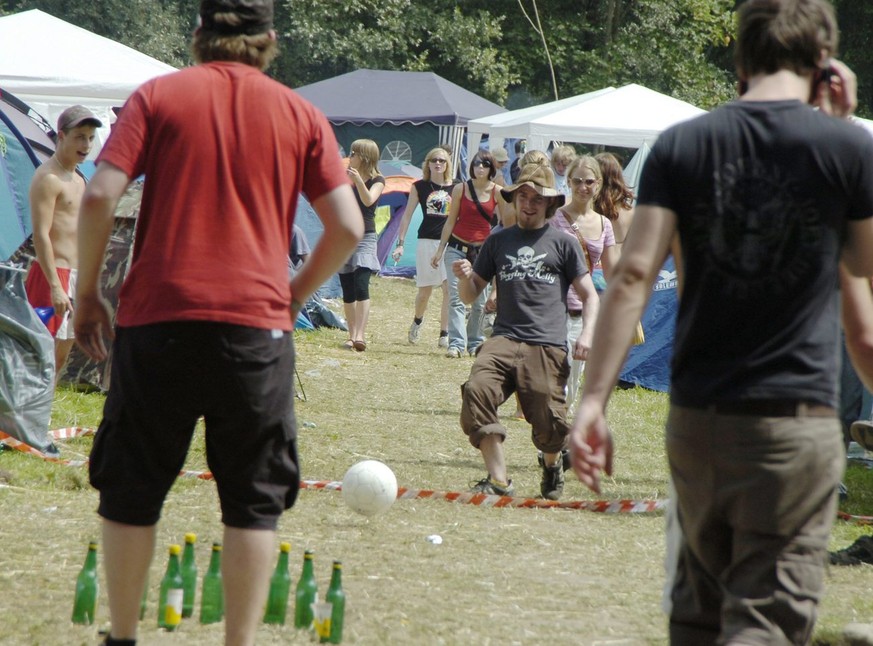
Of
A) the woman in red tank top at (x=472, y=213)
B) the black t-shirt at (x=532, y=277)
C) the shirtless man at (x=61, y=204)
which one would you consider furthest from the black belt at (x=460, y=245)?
the black t-shirt at (x=532, y=277)

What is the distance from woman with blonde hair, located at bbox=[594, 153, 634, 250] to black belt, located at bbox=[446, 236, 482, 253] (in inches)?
138

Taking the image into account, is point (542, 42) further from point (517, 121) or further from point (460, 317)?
point (460, 317)

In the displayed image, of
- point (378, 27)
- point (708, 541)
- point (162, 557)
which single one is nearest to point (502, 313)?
point (162, 557)

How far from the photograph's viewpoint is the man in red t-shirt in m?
3.36

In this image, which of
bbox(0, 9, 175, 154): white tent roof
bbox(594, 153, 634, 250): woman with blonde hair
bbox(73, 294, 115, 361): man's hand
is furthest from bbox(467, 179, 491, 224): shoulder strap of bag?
bbox(73, 294, 115, 361): man's hand

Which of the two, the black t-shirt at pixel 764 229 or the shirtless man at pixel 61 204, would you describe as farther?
the shirtless man at pixel 61 204

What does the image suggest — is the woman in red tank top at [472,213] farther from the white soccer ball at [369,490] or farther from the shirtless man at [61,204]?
the white soccer ball at [369,490]

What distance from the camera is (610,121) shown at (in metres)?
18.8

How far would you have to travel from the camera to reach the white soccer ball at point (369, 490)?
6.27 metres

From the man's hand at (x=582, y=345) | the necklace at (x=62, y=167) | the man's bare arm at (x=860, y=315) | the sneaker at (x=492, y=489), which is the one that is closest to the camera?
the man's bare arm at (x=860, y=315)

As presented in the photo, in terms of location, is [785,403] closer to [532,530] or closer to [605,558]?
[605,558]

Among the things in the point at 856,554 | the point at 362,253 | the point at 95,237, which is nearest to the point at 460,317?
the point at 362,253

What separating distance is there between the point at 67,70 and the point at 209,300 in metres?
13.0

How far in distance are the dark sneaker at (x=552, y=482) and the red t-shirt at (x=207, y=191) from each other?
416 centimetres
